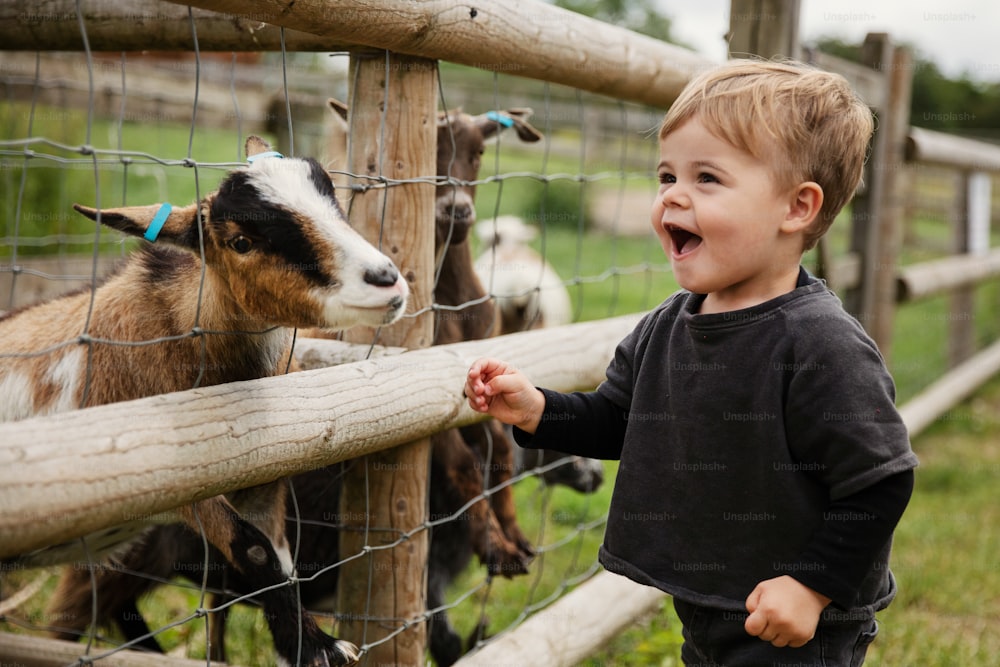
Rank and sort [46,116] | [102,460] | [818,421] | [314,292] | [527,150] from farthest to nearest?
[527,150], [46,116], [314,292], [818,421], [102,460]

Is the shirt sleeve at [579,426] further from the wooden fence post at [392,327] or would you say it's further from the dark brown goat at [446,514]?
the dark brown goat at [446,514]

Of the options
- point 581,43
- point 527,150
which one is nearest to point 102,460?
point 581,43

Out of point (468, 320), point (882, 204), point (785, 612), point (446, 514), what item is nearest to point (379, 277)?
point (785, 612)

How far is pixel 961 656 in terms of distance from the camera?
11.0 ft

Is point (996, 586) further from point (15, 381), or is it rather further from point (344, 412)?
point (15, 381)

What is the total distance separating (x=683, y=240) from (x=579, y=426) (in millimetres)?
480

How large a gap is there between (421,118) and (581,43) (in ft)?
2.27

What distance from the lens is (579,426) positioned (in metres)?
2.06

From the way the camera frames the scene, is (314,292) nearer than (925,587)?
Yes

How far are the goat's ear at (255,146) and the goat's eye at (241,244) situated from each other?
35 centimetres

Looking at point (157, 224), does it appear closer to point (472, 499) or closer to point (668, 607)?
point (472, 499)

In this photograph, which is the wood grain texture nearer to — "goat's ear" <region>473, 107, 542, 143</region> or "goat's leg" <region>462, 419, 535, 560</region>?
"goat's ear" <region>473, 107, 542, 143</region>

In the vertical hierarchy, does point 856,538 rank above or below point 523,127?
below

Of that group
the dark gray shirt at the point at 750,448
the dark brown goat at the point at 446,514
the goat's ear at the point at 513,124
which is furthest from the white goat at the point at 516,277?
the dark gray shirt at the point at 750,448
